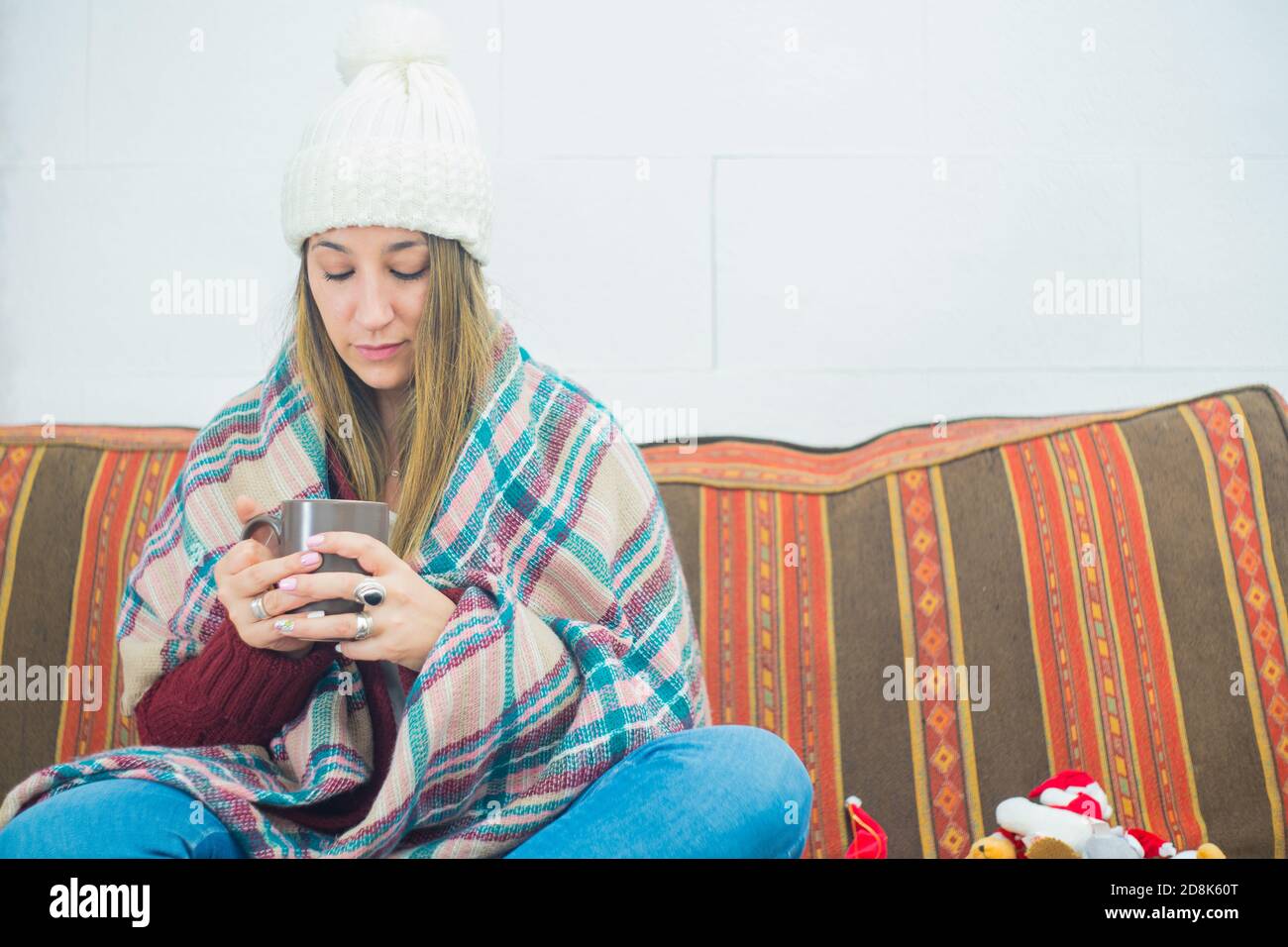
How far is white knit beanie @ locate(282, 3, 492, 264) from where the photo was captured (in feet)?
4.22

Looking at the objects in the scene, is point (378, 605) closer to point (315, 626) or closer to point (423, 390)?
point (315, 626)

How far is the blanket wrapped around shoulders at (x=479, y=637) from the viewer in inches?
42.0

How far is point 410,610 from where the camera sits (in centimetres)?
109

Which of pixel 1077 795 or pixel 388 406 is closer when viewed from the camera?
pixel 1077 795

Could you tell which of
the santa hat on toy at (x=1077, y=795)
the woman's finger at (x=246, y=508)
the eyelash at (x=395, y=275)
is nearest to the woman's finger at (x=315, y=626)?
the woman's finger at (x=246, y=508)

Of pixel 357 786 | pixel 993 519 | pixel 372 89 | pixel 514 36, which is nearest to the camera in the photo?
pixel 357 786

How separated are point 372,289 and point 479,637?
0.46 meters

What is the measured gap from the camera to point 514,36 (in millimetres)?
1816

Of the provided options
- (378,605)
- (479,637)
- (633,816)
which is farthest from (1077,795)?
(378,605)

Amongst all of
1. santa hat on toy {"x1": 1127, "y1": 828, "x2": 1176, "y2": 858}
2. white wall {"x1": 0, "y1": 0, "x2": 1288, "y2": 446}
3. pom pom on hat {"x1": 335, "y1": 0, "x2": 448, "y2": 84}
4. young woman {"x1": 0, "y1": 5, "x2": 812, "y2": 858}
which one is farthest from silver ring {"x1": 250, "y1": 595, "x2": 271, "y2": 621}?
santa hat on toy {"x1": 1127, "y1": 828, "x2": 1176, "y2": 858}
